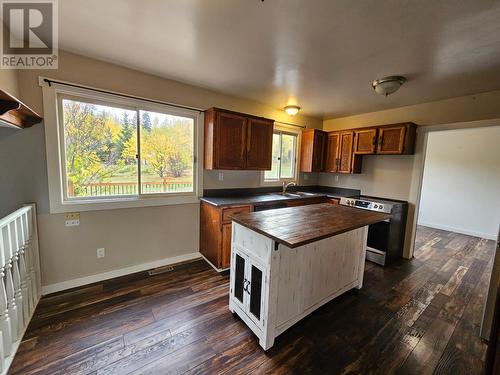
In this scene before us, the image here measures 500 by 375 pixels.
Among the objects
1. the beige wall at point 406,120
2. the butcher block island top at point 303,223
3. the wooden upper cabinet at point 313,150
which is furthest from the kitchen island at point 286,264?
the wooden upper cabinet at point 313,150

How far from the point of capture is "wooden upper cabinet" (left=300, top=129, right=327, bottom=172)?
4.15 metres

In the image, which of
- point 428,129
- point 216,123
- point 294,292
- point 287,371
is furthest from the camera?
point 428,129

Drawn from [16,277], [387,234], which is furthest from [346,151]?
[16,277]

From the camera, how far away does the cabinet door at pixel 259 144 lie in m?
3.19

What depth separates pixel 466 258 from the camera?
11.4 feet

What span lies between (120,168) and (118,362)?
1.95 m

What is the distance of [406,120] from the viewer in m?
3.43

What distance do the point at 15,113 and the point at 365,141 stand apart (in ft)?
14.4

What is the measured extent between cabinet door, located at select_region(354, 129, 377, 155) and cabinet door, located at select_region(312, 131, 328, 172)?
645mm

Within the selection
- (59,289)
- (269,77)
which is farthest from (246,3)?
(59,289)

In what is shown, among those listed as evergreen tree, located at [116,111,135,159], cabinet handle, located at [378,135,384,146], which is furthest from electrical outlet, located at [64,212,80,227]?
cabinet handle, located at [378,135,384,146]

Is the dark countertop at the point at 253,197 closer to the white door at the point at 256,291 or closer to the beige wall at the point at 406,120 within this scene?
the beige wall at the point at 406,120

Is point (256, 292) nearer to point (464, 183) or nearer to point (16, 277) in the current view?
point (16, 277)

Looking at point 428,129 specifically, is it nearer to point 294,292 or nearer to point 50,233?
point 294,292
